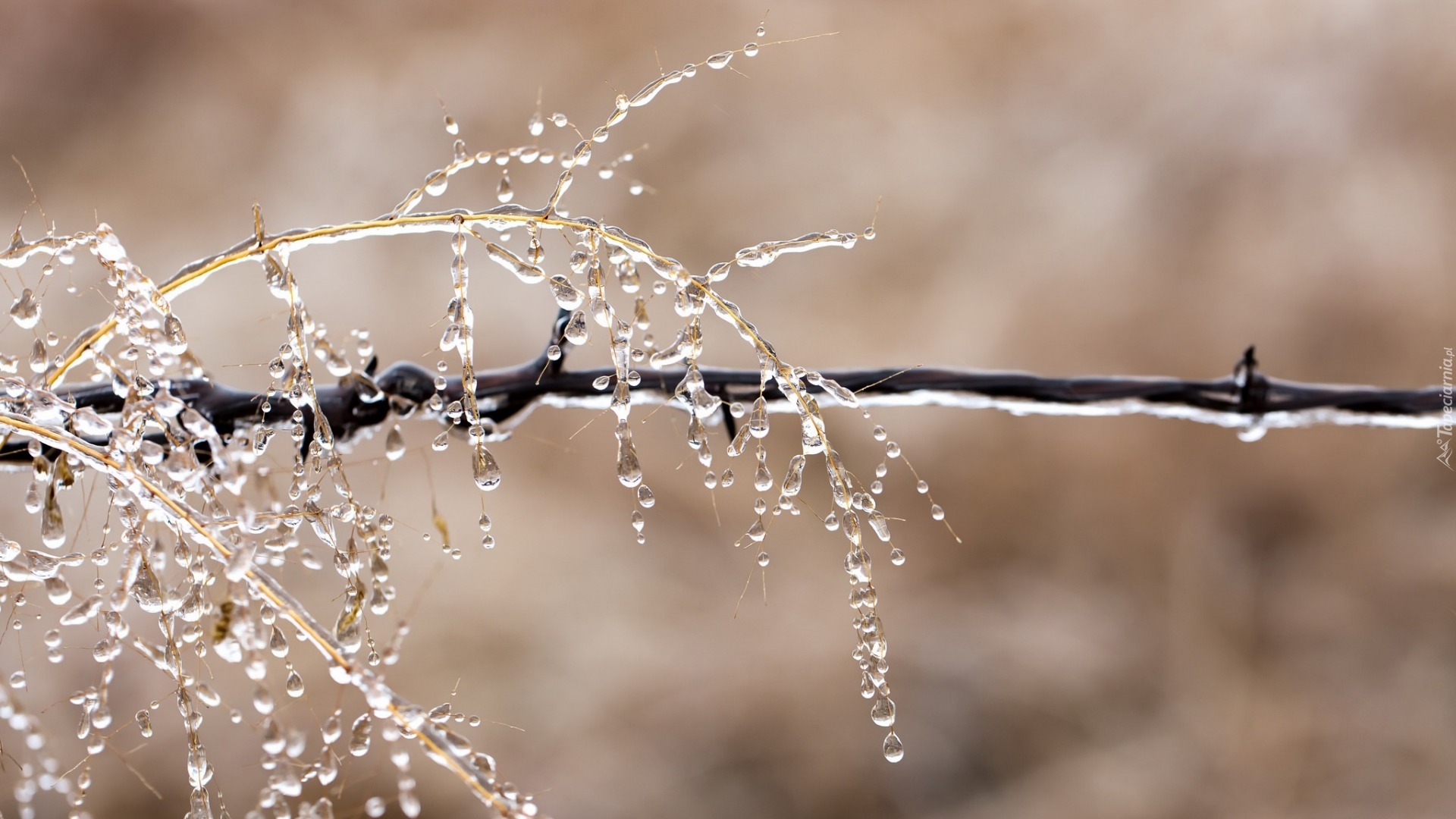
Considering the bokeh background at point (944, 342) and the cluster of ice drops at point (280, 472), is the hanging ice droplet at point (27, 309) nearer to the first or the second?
the cluster of ice drops at point (280, 472)

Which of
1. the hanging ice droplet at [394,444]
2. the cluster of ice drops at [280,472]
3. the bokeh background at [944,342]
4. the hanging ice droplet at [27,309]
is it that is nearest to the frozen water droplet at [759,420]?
the cluster of ice drops at [280,472]

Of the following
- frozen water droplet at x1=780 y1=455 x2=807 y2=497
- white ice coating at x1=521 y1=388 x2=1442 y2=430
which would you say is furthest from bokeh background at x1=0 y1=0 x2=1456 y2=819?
frozen water droplet at x1=780 y1=455 x2=807 y2=497

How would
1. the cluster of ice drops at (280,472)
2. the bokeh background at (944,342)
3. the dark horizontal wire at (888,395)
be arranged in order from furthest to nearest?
1. the bokeh background at (944,342)
2. the dark horizontal wire at (888,395)
3. the cluster of ice drops at (280,472)

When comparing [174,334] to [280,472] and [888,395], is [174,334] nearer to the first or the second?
[280,472]

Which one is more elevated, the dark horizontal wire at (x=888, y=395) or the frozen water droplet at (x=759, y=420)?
the dark horizontal wire at (x=888, y=395)

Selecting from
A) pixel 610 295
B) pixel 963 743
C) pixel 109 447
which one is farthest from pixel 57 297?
pixel 963 743

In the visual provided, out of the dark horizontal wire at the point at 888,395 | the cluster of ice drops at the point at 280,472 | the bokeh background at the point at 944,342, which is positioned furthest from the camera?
the bokeh background at the point at 944,342

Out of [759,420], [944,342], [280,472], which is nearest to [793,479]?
[759,420]

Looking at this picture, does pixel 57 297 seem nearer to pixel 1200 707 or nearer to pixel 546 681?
pixel 546 681
